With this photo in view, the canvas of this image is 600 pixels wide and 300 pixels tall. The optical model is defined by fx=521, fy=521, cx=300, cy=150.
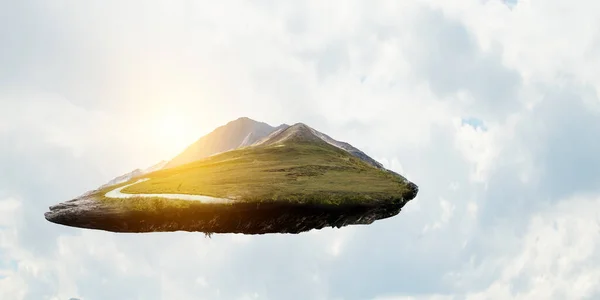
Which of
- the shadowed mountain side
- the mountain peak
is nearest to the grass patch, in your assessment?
the shadowed mountain side

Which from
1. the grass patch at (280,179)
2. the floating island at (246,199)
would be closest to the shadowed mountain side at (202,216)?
the floating island at (246,199)

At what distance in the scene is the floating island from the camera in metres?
35.4

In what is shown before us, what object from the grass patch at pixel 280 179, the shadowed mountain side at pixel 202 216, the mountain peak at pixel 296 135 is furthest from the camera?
the mountain peak at pixel 296 135

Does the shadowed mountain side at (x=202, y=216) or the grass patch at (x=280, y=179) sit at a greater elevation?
the grass patch at (x=280, y=179)

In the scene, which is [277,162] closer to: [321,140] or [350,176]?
[350,176]

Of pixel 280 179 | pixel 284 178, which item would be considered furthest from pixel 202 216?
pixel 284 178

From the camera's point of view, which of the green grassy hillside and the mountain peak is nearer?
the green grassy hillside

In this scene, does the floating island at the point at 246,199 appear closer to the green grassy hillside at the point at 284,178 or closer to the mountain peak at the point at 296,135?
the green grassy hillside at the point at 284,178

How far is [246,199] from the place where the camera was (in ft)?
116

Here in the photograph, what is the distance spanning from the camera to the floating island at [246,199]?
116 feet

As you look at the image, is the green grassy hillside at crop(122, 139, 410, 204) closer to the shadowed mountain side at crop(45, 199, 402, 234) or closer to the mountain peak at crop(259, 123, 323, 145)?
the shadowed mountain side at crop(45, 199, 402, 234)

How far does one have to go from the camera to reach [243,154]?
5350 cm

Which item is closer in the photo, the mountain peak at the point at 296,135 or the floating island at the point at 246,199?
the floating island at the point at 246,199

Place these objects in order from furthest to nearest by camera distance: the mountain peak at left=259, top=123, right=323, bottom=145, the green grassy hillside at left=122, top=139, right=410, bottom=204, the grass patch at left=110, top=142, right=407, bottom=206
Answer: the mountain peak at left=259, top=123, right=323, bottom=145, the green grassy hillside at left=122, top=139, right=410, bottom=204, the grass patch at left=110, top=142, right=407, bottom=206
